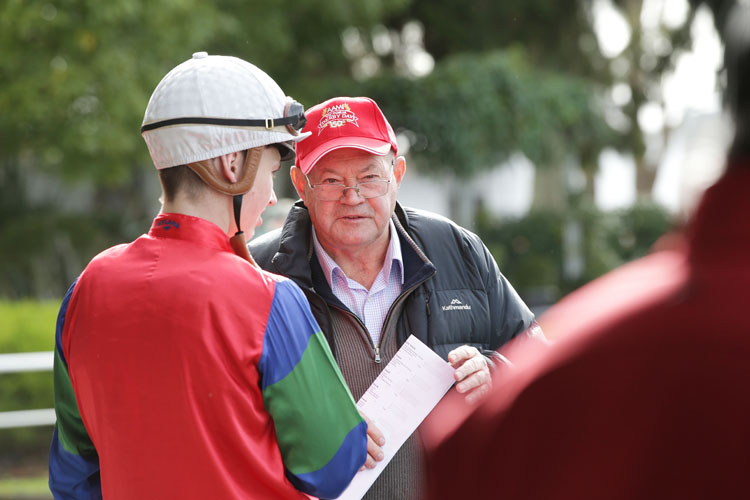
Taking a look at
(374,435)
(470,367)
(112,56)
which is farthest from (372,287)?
(112,56)

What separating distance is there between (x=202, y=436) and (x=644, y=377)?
1223 millimetres

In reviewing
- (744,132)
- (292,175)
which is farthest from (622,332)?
(292,175)

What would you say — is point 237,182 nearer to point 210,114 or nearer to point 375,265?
point 210,114

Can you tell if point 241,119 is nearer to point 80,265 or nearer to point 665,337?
point 665,337

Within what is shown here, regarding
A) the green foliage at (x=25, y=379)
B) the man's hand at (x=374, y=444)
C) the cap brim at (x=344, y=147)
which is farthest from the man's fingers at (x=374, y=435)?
the green foliage at (x=25, y=379)

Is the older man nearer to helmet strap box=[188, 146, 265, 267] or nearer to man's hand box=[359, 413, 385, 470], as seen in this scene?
man's hand box=[359, 413, 385, 470]

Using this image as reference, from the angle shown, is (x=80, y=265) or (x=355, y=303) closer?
(x=355, y=303)

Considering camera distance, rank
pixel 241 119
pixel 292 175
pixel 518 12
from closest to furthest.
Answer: pixel 241 119 < pixel 292 175 < pixel 518 12

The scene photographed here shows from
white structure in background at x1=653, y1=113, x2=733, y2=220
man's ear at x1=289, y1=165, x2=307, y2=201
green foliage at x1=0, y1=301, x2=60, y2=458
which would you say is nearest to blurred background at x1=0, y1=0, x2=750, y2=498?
green foliage at x1=0, y1=301, x2=60, y2=458

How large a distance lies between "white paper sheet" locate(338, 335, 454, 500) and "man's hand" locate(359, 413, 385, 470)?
0.03m

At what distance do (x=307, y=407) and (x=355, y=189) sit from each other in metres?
1.40

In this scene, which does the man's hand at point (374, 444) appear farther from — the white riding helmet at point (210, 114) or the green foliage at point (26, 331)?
the green foliage at point (26, 331)

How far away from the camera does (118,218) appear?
63.3 feet

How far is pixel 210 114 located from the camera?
2.07 m
